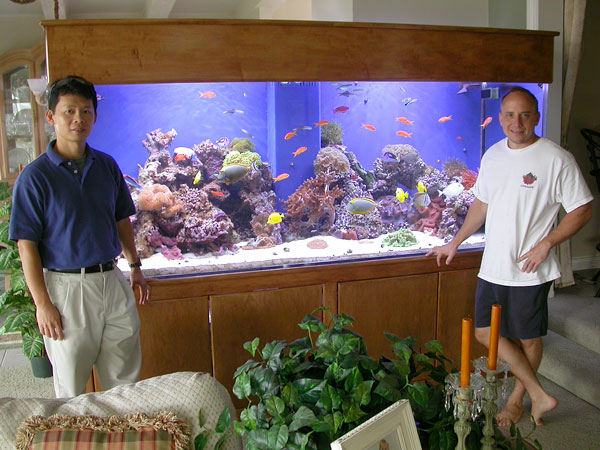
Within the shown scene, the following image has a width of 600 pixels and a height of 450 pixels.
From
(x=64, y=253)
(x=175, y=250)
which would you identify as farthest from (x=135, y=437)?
(x=175, y=250)

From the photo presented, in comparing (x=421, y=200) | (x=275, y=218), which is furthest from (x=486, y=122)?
(x=275, y=218)

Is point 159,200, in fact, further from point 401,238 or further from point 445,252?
point 445,252

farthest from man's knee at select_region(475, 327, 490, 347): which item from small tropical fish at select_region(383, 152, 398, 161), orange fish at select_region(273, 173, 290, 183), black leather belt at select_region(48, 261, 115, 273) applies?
black leather belt at select_region(48, 261, 115, 273)

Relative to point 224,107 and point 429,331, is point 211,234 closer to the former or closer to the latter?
point 224,107

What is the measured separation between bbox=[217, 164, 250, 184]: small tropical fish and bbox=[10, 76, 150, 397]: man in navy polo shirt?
578 millimetres

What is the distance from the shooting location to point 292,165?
261cm

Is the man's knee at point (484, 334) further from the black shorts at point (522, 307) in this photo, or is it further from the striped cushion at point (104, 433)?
the striped cushion at point (104, 433)

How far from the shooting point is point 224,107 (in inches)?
97.1

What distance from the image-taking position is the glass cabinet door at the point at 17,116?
21.3 ft

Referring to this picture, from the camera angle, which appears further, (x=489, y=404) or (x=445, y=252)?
(x=445, y=252)

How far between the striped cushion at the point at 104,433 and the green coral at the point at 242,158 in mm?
1478

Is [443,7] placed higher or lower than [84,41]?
higher

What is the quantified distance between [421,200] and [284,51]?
3.49 feet

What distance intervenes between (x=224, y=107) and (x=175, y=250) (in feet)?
2.31
